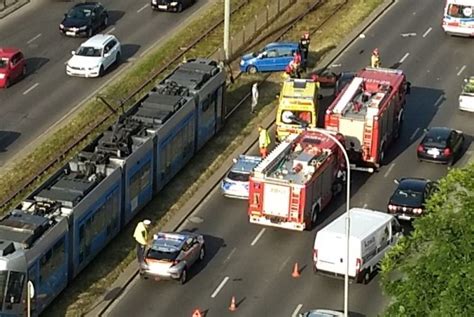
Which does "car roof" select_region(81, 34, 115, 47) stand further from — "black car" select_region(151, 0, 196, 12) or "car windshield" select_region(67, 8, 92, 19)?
"black car" select_region(151, 0, 196, 12)

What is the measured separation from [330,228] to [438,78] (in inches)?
986

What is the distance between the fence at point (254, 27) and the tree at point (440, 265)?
1554 inches

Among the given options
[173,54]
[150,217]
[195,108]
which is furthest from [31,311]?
[173,54]

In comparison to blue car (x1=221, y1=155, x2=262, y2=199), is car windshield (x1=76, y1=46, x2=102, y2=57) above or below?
below

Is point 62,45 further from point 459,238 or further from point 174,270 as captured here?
point 459,238

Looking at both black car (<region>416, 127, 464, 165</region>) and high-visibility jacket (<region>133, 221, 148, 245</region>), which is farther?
black car (<region>416, 127, 464, 165</region>)

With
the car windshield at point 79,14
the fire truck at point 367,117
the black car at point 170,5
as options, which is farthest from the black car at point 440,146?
the car windshield at point 79,14

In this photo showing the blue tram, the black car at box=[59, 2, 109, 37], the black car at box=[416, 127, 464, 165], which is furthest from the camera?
the black car at box=[59, 2, 109, 37]

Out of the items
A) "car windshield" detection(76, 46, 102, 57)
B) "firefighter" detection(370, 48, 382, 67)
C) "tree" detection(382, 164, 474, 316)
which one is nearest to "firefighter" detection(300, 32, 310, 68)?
"firefighter" detection(370, 48, 382, 67)

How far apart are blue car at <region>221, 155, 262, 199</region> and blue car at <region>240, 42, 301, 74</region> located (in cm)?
1525

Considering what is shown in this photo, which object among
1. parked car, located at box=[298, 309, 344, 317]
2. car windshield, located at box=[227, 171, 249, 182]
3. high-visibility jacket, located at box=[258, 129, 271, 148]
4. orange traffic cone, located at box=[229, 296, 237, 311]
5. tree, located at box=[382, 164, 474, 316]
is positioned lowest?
orange traffic cone, located at box=[229, 296, 237, 311]

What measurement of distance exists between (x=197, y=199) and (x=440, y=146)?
11482 mm

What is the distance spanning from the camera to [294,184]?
57250 mm

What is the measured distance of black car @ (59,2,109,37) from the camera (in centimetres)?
8250
